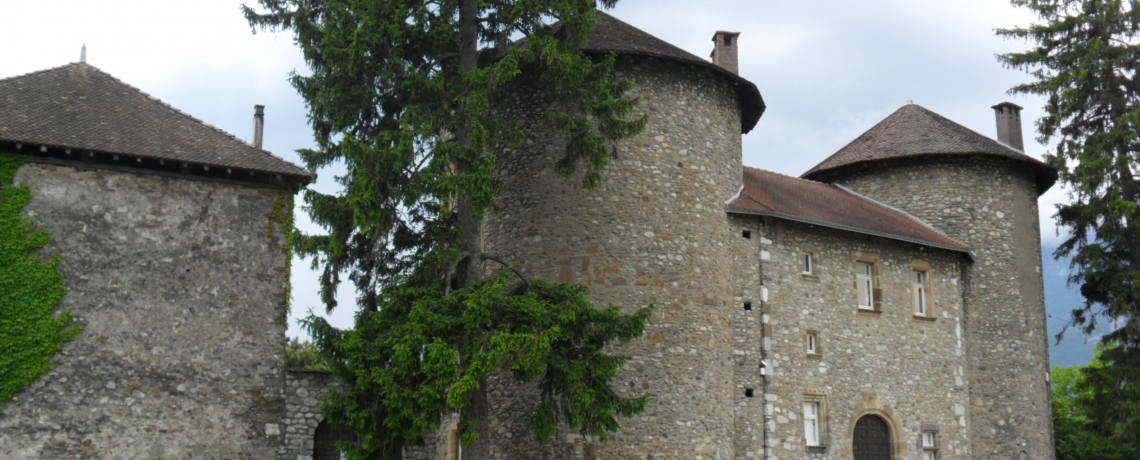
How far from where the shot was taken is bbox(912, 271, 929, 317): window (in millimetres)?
23438

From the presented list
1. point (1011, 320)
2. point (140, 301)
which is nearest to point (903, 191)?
point (1011, 320)

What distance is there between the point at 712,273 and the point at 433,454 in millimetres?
6944

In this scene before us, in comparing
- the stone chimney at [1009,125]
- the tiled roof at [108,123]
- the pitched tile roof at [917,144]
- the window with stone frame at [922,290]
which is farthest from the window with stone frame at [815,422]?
the stone chimney at [1009,125]

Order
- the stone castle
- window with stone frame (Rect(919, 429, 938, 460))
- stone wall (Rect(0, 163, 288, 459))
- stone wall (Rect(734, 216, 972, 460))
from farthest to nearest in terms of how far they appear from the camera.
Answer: window with stone frame (Rect(919, 429, 938, 460))
stone wall (Rect(734, 216, 972, 460))
the stone castle
stone wall (Rect(0, 163, 288, 459))

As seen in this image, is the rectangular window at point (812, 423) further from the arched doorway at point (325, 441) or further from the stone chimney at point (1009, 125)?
the stone chimney at point (1009, 125)

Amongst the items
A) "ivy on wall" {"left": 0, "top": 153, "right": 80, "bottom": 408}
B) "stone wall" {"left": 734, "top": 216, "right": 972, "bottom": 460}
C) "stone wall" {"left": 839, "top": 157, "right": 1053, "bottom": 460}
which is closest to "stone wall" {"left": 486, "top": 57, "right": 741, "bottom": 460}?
"stone wall" {"left": 734, "top": 216, "right": 972, "bottom": 460}

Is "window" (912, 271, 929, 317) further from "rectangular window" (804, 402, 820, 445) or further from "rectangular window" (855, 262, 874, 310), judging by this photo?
"rectangular window" (804, 402, 820, 445)

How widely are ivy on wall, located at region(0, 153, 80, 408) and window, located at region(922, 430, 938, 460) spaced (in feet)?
56.5

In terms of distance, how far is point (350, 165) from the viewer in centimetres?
1576

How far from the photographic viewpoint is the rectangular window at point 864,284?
22.3 m

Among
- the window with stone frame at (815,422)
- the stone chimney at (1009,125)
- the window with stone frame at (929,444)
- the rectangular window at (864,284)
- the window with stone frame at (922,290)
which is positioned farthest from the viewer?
the stone chimney at (1009,125)

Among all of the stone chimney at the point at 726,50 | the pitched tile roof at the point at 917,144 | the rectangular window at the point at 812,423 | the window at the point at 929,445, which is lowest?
the window at the point at 929,445

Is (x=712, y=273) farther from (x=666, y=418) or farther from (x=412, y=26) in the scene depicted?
(x=412, y=26)

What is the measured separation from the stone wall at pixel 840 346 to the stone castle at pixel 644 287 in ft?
0.16
